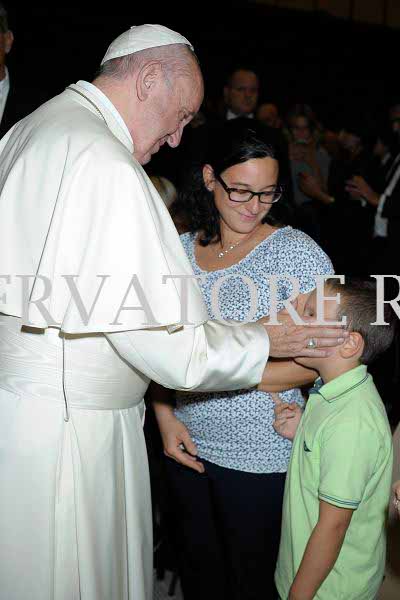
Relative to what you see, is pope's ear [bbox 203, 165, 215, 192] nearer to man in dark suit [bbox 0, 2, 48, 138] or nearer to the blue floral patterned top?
the blue floral patterned top

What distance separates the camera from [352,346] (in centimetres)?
183

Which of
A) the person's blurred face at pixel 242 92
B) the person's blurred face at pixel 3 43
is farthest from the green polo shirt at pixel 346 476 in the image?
the person's blurred face at pixel 242 92

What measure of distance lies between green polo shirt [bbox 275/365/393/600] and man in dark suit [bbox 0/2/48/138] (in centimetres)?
212

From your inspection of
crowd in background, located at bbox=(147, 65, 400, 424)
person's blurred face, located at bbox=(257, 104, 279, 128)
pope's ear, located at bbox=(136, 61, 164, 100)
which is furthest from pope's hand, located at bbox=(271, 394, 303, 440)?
person's blurred face, located at bbox=(257, 104, 279, 128)

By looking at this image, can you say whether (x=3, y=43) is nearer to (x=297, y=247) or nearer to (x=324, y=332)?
(x=297, y=247)

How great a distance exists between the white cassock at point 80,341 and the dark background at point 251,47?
420 cm

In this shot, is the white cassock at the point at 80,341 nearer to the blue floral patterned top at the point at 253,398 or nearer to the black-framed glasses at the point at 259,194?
the blue floral patterned top at the point at 253,398

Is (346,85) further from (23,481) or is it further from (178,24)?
(23,481)

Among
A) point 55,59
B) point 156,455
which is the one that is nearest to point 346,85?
point 55,59

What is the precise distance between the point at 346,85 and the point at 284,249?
914 cm

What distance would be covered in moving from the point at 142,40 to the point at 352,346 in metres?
1.01

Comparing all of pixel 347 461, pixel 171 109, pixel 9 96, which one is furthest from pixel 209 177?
pixel 9 96

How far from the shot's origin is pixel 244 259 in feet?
7.01

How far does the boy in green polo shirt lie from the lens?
171 cm
